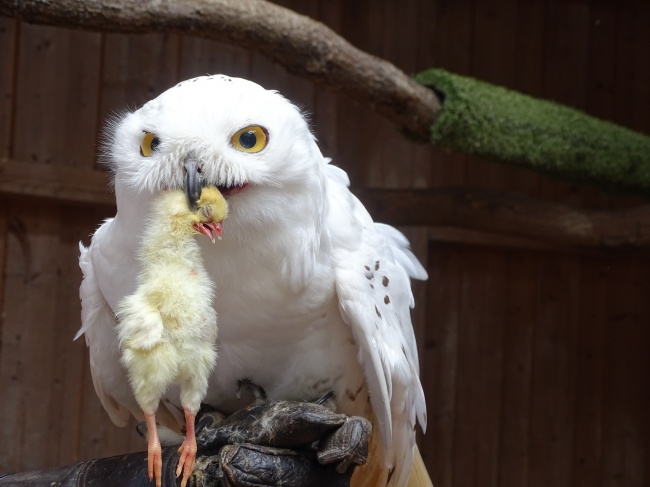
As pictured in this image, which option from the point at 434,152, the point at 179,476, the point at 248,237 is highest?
the point at 434,152

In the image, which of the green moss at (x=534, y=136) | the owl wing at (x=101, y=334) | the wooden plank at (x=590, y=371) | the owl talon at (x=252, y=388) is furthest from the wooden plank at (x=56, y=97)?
the wooden plank at (x=590, y=371)

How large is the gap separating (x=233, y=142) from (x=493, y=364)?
120 inches

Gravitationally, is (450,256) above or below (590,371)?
above

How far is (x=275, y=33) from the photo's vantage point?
8.86 ft

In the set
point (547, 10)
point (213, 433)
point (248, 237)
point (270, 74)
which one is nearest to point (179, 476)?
point (213, 433)

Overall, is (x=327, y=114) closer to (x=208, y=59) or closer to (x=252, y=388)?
(x=208, y=59)

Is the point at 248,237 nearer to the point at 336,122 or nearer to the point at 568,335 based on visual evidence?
the point at 336,122

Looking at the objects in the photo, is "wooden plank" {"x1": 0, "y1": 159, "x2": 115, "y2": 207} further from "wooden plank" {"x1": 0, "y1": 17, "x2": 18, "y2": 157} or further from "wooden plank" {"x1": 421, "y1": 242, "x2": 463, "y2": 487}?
"wooden plank" {"x1": 421, "y1": 242, "x2": 463, "y2": 487}

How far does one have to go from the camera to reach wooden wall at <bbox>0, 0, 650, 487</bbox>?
3510mm

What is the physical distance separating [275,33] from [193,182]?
1.35 meters

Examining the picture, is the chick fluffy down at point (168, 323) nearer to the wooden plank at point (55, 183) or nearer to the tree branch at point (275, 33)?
the tree branch at point (275, 33)

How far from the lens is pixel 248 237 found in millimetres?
1640

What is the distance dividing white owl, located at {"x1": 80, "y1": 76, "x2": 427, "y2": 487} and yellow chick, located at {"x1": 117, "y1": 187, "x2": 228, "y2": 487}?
0.21 feet

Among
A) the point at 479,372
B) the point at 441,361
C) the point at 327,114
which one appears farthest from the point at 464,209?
the point at 479,372
